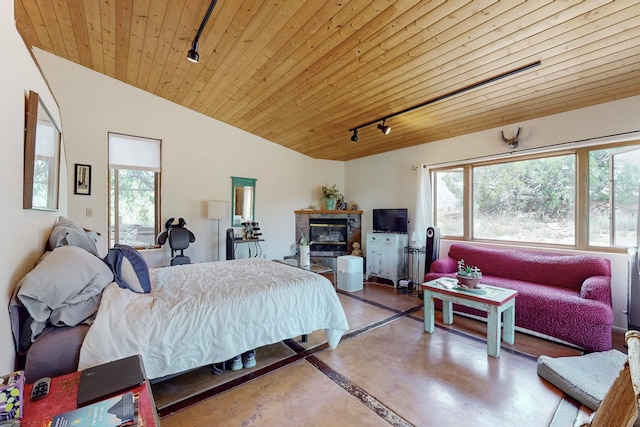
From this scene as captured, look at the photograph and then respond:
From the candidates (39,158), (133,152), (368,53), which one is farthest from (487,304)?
(133,152)

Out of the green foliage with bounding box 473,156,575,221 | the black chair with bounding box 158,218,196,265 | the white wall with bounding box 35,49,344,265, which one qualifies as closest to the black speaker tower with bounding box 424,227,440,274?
the green foliage with bounding box 473,156,575,221

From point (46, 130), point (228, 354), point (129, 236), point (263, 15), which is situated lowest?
point (228, 354)

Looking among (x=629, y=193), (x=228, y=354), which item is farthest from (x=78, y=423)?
(x=629, y=193)

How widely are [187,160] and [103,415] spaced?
4.40 metres

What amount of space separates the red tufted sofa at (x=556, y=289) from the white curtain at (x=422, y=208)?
0.72 m

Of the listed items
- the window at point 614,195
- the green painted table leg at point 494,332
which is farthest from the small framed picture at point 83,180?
the window at point 614,195

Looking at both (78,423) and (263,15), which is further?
(263,15)

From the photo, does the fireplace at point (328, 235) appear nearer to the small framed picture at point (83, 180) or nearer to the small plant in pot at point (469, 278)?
the small plant in pot at point (469, 278)

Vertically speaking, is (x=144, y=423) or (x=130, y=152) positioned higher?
(x=130, y=152)

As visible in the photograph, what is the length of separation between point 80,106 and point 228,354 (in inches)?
164

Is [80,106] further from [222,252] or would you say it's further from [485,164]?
[485,164]

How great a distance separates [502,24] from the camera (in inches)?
88.0

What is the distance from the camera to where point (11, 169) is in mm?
1335

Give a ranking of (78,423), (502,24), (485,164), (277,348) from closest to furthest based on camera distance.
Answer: (78,423) < (502,24) < (277,348) < (485,164)
